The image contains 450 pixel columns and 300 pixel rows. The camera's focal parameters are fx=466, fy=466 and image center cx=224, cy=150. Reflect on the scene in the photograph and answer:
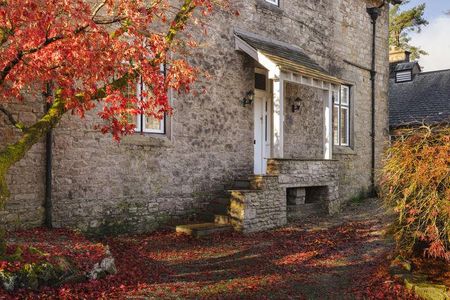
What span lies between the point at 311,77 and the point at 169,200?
486cm

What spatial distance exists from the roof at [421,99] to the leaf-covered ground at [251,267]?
12.0 m

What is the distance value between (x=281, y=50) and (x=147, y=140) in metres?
4.95

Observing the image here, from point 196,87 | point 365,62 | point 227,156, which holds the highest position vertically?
point 365,62

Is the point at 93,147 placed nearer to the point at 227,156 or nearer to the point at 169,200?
the point at 169,200

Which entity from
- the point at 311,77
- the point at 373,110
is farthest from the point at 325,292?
the point at 373,110

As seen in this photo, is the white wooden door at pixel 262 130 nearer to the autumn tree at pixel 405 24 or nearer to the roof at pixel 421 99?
the roof at pixel 421 99

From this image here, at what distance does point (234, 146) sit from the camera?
38.8 feet

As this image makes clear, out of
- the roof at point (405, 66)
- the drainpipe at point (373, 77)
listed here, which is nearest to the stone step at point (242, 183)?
the drainpipe at point (373, 77)

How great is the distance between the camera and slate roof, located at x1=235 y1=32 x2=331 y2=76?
11758 mm

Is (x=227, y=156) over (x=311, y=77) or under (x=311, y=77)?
under

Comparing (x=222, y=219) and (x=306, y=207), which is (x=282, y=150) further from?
(x=222, y=219)

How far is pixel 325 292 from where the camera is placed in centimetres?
606

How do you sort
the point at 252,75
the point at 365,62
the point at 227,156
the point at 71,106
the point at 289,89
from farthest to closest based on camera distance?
the point at 365,62 < the point at 289,89 < the point at 252,75 < the point at 227,156 < the point at 71,106

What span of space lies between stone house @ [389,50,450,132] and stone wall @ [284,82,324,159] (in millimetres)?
6313
